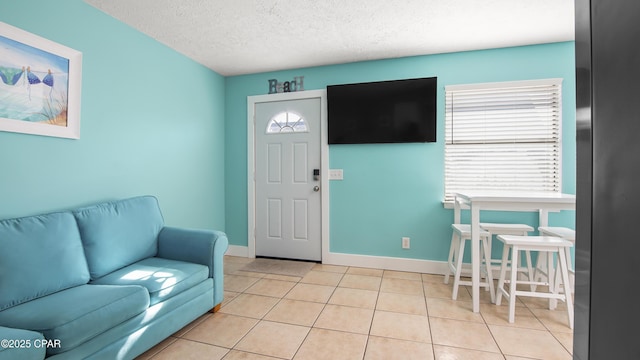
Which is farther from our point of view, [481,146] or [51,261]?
[481,146]

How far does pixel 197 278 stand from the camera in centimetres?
212

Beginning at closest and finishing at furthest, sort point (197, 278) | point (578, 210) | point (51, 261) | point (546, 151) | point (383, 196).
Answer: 1. point (578, 210)
2. point (51, 261)
3. point (197, 278)
4. point (546, 151)
5. point (383, 196)

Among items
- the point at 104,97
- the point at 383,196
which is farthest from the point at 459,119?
the point at 104,97

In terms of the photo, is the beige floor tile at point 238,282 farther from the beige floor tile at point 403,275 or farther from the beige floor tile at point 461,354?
the beige floor tile at point 461,354

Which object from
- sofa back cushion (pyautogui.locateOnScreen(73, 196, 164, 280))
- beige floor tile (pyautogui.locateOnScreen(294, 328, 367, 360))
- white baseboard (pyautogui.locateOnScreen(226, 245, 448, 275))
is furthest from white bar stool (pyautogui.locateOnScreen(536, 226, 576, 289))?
sofa back cushion (pyautogui.locateOnScreen(73, 196, 164, 280))

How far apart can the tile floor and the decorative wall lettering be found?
241 centimetres

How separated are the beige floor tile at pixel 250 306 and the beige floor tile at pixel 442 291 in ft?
4.85

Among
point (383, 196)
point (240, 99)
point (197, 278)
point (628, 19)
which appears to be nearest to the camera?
point (628, 19)

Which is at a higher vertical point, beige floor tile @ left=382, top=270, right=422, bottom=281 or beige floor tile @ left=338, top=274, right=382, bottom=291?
beige floor tile @ left=382, top=270, right=422, bottom=281

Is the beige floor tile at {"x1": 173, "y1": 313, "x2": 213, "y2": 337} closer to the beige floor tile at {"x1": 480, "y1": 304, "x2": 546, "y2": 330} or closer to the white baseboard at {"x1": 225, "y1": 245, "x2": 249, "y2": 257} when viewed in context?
the white baseboard at {"x1": 225, "y1": 245, "x2": 249, "y2": 257}

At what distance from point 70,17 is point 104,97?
0.59m

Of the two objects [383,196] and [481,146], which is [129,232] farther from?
[481,146]

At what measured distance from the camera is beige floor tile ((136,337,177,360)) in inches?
70.1

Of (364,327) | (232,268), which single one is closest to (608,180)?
(364,327)
